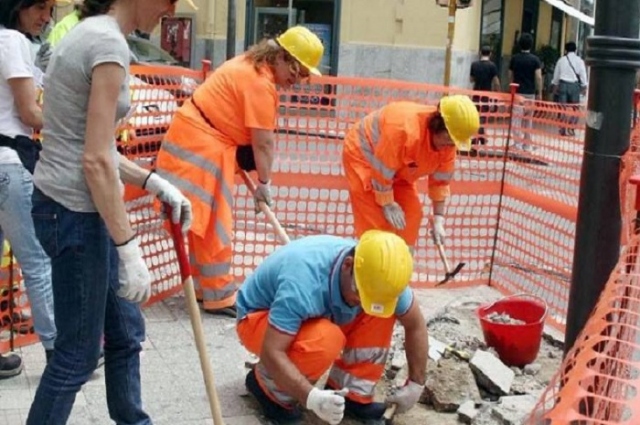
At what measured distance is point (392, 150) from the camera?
4.98 meters

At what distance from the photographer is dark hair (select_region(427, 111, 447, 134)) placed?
496cm

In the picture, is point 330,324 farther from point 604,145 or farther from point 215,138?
point 215,138

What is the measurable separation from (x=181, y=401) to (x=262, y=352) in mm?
689

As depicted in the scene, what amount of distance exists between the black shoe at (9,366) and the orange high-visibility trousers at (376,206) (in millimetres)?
1990

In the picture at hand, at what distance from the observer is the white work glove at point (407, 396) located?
3.96 m

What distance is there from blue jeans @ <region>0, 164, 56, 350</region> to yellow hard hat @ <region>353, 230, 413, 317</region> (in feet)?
4.74

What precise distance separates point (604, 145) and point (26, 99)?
2246mm

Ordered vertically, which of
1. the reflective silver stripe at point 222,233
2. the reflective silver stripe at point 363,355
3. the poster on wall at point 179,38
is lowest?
the reflective silver stripe at point 363,355

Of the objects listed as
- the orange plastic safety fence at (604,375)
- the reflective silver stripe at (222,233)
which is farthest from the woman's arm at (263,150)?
the orange plastic safety fence at (604,375)

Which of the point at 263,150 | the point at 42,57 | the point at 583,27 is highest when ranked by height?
the point at 583,27

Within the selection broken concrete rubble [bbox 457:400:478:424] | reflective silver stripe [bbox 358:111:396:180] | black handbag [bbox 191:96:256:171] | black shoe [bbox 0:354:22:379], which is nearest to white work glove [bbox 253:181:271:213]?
black handbag [bbox 191:96:256:171]

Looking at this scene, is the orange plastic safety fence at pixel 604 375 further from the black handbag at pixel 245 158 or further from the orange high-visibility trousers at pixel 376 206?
the black handbag at pixel 245 158

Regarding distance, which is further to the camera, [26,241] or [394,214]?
[394,214]

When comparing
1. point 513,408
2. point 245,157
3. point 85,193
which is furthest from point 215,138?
point 85,193
